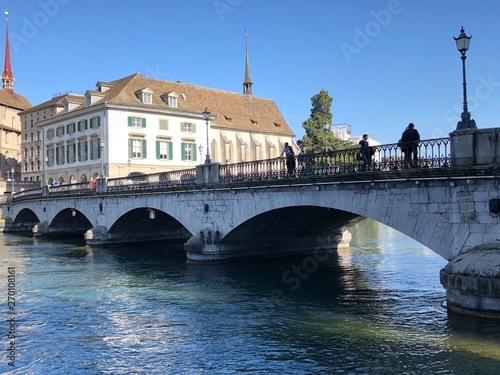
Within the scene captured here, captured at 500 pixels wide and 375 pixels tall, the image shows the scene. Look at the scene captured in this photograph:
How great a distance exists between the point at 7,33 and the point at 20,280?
89054mm

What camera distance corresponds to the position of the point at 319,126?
60812 millimetres

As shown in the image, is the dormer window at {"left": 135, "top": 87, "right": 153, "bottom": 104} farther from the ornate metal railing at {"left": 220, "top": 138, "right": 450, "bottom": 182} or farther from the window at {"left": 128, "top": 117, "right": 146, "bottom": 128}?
the ornate metal railing at {"left": 220, "top": 138, "right": 450, "bottom": 182}

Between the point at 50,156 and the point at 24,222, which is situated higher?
the point at 50,156

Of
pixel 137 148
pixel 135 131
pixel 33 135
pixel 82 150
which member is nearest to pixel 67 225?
pixel 137 148

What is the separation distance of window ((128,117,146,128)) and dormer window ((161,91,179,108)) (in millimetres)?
4218

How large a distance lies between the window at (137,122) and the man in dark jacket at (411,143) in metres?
41.2

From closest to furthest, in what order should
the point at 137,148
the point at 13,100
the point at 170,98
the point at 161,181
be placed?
the point at 161,181 → the point at 137,148 → the point at 170,98 → the point at 13,100

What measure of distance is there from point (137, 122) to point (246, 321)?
42175 mm

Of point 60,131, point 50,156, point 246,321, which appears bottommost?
point 246,321

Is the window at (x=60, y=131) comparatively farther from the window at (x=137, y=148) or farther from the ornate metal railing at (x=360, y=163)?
the ornate metal railing at (x=360, y=163)

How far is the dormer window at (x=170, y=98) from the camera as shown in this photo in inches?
2325

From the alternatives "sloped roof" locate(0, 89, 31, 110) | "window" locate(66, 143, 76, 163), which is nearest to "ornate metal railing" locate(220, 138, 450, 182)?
"window" locate(66, 143, 76, 163)

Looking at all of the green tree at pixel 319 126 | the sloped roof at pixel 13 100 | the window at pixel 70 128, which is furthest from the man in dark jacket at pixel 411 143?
the sloped roof at pixel 13 100

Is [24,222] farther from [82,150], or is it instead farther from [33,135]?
[33,135]
